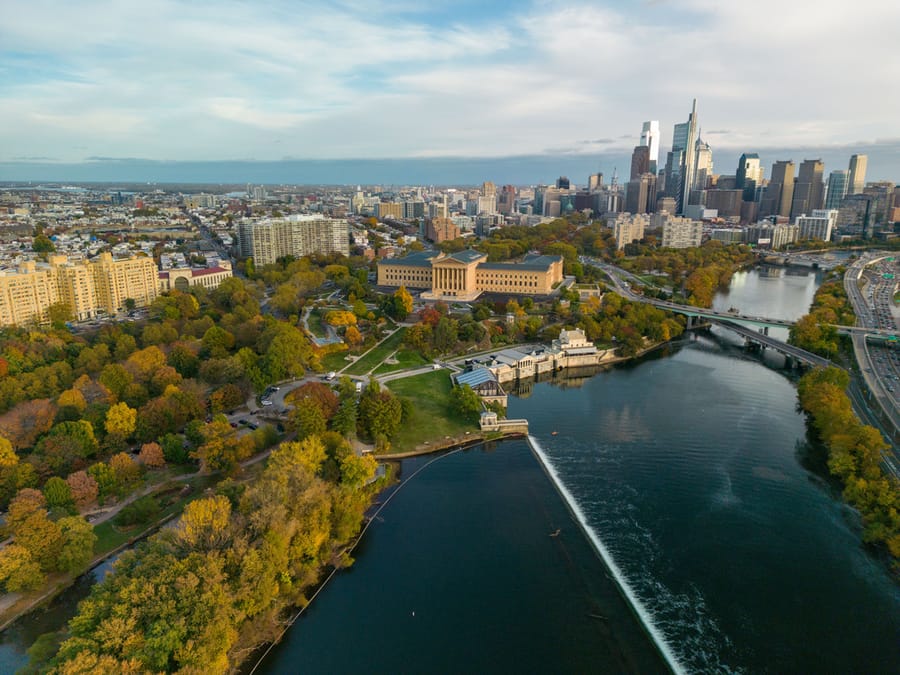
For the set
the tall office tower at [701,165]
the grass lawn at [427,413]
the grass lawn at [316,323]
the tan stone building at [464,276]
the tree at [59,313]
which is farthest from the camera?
the tall office tower at [701,165]

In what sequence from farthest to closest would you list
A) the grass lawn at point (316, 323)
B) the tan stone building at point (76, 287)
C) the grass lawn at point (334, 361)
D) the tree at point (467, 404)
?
the grass lawn at point (316, 323) → the tan stone building at point (76, 287) → the grass lawn at point (334, 361) → the tree at point (467, 404)

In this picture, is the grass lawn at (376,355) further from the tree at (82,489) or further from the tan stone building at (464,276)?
the tree at (82,489)

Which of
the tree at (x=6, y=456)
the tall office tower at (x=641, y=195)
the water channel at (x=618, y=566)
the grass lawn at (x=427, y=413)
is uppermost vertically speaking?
the tall office tower at (x=641, y=195)

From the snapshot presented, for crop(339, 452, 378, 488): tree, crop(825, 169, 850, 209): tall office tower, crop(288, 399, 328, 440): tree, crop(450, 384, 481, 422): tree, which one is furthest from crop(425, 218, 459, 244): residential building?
crop(825, 169, 850, 209): tall office tower

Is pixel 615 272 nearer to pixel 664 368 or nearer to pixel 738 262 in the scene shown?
pixel 738 262

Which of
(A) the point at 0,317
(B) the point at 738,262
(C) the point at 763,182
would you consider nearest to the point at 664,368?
(A) the point at 0,317

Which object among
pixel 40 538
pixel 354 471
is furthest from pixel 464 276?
pixel 40 538

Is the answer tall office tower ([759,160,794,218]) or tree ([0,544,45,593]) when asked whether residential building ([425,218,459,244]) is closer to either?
tree ([0,544,45,593])

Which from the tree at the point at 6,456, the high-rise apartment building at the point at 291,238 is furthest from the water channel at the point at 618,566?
the high-rise apartment building at the point at 291,238
